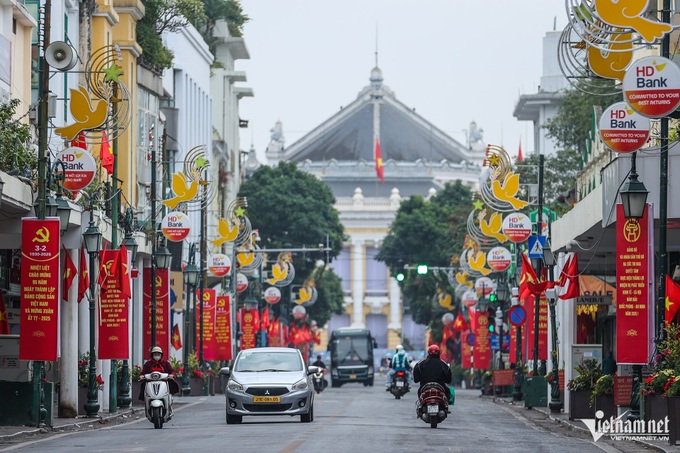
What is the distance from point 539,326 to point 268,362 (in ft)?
51.7

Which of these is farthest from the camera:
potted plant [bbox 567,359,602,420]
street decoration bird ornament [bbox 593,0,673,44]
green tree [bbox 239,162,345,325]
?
green tree [bbox 239,162,345,325]

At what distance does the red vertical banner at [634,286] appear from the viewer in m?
30.2

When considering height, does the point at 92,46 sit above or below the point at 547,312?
above

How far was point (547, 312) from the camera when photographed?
50625 millimetres

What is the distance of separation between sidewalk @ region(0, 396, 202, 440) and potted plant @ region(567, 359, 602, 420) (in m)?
9.74

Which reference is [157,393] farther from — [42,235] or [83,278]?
[83,278]

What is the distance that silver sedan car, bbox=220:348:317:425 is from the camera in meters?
35.0

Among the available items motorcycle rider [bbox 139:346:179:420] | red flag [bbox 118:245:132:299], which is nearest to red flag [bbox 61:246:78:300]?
red flag [bbox 118:245:132:299]

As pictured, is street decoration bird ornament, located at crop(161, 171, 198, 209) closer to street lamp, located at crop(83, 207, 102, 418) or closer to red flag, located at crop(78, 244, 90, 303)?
red flag, located at crop(78, 244, 90, 303)

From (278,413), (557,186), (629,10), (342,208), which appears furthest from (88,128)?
(342,208)

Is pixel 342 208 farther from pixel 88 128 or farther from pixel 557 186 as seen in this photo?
pixel 88 128

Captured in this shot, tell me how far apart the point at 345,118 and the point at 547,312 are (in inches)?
5282

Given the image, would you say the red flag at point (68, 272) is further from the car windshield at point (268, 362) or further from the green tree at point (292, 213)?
the green tree at point (292, 213)

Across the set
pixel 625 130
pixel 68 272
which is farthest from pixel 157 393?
pixel 625 130
